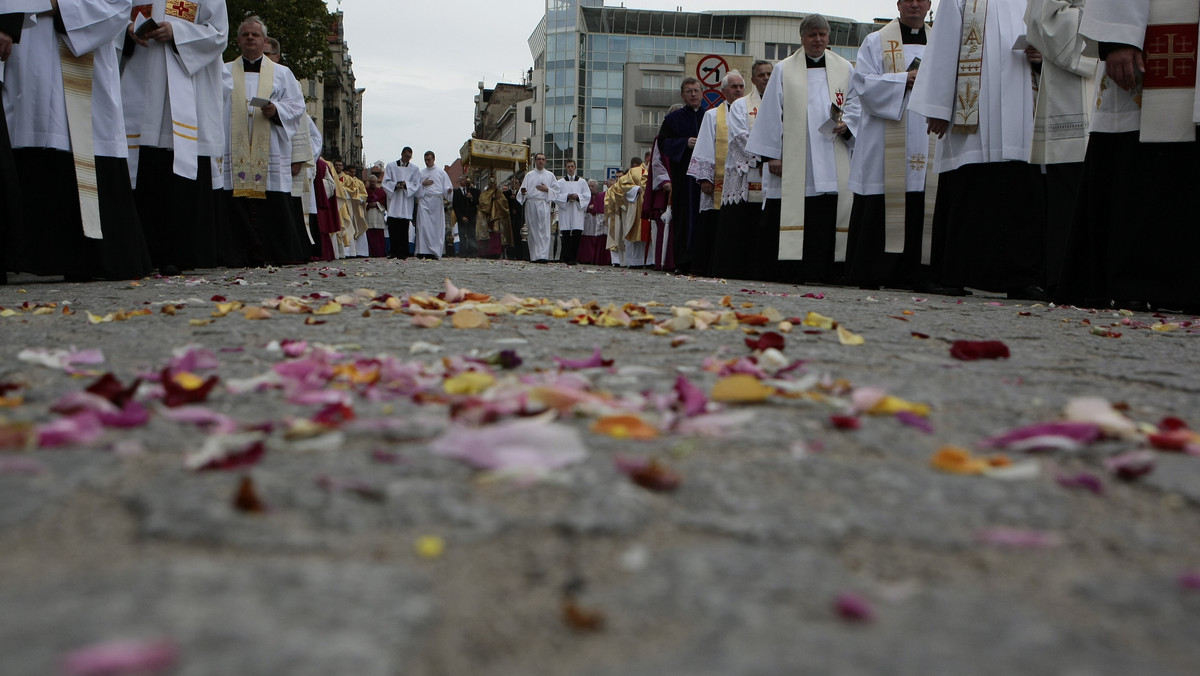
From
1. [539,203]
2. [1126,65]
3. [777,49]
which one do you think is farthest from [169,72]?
[777,49]

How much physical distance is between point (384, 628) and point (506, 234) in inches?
1071

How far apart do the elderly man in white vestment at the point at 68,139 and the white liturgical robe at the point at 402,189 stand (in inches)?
618

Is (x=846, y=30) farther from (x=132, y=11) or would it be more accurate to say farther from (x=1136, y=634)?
(x=1136, y=634)

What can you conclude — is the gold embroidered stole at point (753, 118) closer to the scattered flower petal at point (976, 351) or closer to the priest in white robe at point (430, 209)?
the scattered flower petal at point (976, 351)

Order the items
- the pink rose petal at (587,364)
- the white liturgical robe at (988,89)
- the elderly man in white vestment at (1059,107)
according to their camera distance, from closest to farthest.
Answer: the pink rose petal at (587,364) < the elderly man in white vestment at (1059,107) < the white liturgical robe at (988,89)

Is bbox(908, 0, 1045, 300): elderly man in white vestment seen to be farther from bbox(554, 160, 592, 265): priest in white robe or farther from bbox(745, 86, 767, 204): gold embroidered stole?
bbox(554, 160, 592, 265): priest in white robe

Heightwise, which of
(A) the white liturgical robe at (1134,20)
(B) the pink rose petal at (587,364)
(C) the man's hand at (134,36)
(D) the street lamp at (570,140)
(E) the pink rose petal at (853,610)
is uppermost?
(D) the street lamp at (570,140)

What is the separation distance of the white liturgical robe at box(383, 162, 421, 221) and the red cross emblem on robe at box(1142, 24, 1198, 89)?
61.0 ft

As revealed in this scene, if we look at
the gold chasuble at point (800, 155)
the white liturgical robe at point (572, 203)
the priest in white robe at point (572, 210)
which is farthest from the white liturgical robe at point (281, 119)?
the white liturgical robe at point (572, 203)

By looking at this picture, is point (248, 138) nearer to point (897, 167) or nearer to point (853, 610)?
point (897, 167)

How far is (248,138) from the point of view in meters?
10.2

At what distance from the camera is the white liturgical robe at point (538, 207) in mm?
23984

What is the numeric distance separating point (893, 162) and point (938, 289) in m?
1.29

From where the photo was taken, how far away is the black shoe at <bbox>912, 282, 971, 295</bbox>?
7496 millimetres
